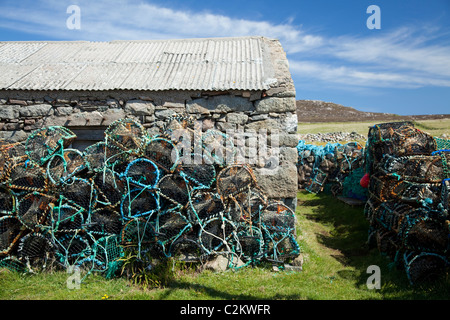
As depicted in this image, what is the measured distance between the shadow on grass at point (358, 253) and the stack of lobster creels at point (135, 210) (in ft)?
4.43

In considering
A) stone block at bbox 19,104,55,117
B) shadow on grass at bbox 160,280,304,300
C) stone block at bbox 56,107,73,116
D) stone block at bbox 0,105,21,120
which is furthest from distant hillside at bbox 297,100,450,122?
shadow on grass at bbox 160,280,304,300

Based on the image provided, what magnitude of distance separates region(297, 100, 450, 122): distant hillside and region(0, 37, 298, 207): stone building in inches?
1327

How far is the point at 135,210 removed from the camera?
4.94m

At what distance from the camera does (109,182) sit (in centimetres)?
493

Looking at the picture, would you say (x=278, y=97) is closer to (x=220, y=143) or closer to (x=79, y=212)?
(x=220, y=143)

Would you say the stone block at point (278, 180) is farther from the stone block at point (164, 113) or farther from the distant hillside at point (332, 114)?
the distant hillside at point (332, 114)

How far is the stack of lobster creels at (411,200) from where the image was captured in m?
4.46

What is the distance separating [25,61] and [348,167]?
32.2 ft

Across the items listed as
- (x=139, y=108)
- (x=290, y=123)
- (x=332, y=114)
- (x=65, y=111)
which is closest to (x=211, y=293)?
(x=290, y=123)
